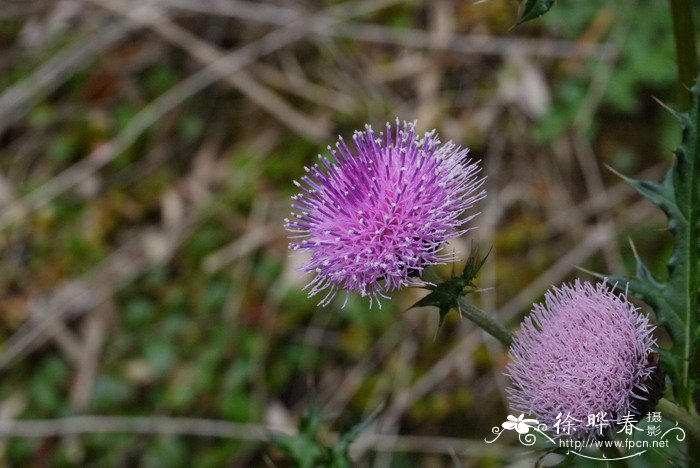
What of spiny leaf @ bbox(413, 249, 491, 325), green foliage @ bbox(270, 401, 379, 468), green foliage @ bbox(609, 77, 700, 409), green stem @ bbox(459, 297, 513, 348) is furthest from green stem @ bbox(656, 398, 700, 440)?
green foliage @ bbox(270, 401, 379, 468)

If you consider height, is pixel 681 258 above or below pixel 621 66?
below

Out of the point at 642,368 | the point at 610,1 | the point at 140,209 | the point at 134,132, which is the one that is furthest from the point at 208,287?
the point at 642,368

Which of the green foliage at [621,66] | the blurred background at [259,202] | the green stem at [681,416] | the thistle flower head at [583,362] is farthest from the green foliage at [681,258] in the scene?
the green foliage at [621,66]

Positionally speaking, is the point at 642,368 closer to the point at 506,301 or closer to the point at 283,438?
the point at 283,438

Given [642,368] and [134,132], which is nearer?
[642,368]

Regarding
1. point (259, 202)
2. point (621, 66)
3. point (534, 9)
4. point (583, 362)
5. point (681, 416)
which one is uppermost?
point (259, 202)

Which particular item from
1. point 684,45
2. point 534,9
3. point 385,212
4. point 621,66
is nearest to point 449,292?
point 385,212

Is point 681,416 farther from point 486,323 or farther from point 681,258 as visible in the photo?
point 486,323
